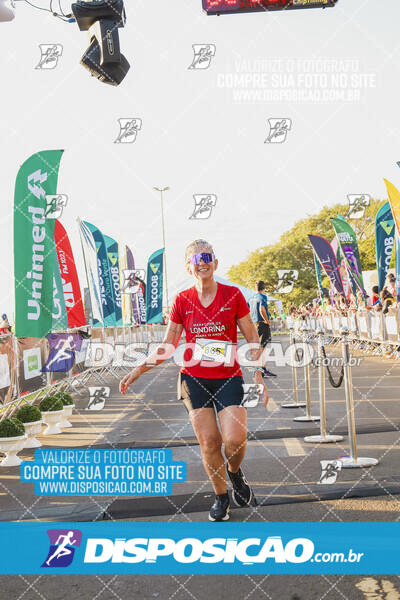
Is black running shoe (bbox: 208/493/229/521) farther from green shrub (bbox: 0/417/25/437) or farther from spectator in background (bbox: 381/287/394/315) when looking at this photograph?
spectator in background (bbox: 381/287/394/315)

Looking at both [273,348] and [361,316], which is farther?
[273,348]

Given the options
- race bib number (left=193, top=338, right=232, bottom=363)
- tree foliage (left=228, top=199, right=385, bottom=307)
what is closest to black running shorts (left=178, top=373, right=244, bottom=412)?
race bib number (left=193, top=338, right=232, bottom=363)

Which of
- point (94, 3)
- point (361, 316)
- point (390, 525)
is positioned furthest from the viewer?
point (361, 316)

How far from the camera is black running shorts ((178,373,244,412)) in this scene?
15.9ft

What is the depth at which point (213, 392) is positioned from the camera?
4.88 meters

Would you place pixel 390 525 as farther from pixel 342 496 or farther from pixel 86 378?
pixel 86 378

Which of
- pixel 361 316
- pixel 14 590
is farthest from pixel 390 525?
pixel 361 316

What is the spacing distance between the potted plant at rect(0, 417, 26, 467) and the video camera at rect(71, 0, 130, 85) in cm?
402

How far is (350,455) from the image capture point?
6.46m

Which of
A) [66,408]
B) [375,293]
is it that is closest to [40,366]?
[66,408]

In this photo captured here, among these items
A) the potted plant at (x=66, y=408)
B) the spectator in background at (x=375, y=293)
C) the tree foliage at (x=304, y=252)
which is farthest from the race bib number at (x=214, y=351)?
the tree foliage at (x=304, y=252)

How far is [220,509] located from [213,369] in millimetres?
967

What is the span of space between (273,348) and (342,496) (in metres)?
22.9

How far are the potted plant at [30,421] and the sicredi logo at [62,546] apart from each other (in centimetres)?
444
